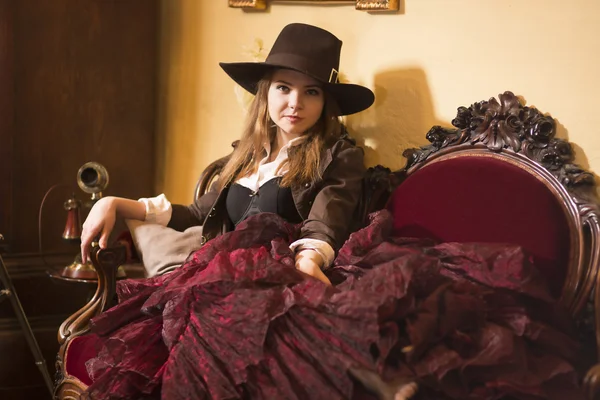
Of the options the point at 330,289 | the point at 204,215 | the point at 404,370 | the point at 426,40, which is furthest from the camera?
the point at 204,215

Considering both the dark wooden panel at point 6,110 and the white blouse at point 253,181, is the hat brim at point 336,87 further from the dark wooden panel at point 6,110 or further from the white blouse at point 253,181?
the dark wooden panel at point 6,110

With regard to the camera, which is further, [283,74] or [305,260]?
[283,74]

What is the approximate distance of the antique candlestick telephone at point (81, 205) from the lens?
2531mm

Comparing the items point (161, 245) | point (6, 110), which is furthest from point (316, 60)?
point (6, 110)

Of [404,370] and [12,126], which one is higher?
[12,126]

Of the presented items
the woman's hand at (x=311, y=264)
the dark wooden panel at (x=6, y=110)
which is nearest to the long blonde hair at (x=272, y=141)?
the woman's hand at (x=311, y=264)

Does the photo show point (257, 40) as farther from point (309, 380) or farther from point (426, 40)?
point (309, 380)

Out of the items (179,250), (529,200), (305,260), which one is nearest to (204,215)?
(179,250)

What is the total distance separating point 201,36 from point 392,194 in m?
1.23

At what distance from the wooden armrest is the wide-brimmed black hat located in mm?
749

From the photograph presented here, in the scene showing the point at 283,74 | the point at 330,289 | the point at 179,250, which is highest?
the point at 283,74

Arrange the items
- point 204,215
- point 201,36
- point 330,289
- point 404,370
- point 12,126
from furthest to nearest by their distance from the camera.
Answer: point 201,36, point 12,126, point 204,215, point 330,289, point 404,370

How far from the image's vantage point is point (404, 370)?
→ 1414mm

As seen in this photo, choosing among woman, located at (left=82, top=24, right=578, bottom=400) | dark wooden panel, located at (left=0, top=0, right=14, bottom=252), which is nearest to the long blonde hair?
woman, located at (left=82, top=24, right=578, bottom=400)
